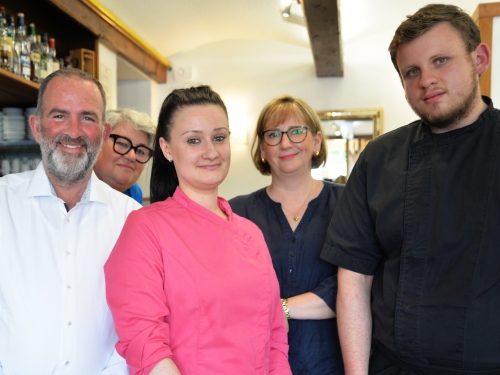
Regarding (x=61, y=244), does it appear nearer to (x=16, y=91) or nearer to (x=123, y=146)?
(x=123, y=146)

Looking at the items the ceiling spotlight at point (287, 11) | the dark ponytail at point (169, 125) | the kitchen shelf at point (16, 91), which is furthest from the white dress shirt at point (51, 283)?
the ceiling spotlight at point (287, 11)

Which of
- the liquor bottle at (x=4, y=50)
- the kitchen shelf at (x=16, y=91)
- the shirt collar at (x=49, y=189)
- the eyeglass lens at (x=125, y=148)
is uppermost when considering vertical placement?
the liquor bottle at (x=4, y=50)

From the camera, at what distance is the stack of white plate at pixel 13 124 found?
2.88 meters

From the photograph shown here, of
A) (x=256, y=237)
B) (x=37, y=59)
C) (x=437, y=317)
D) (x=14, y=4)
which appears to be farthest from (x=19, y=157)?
(x=437, y=317)

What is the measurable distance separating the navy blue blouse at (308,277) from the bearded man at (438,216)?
25 centimetres

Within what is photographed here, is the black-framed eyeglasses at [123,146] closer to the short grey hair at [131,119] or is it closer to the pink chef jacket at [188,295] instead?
the short grey hair at [131,119]

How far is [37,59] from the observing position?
9.23ft

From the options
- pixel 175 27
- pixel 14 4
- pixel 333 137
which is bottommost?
pixel 333 137

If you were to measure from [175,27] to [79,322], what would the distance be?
3.63m

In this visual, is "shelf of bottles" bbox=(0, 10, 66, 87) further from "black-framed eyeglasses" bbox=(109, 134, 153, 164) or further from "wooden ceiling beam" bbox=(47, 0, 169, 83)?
"black-framed eyeglasses" bbox=(109, 134, 153, 164)

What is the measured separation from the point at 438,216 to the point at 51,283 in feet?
3.73

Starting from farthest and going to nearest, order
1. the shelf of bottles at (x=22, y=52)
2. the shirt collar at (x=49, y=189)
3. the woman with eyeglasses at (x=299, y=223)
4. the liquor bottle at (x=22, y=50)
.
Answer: the liquor bottle at (x=22, y=50) → the shelf of bottles at (x=22, y=52) → the woman with eyeglasses at (x=299, y=223) → the shirt collar at (x=49, y=189)

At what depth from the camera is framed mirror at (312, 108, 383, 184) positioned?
509 cm

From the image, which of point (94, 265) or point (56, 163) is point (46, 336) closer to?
point (94, 265)
